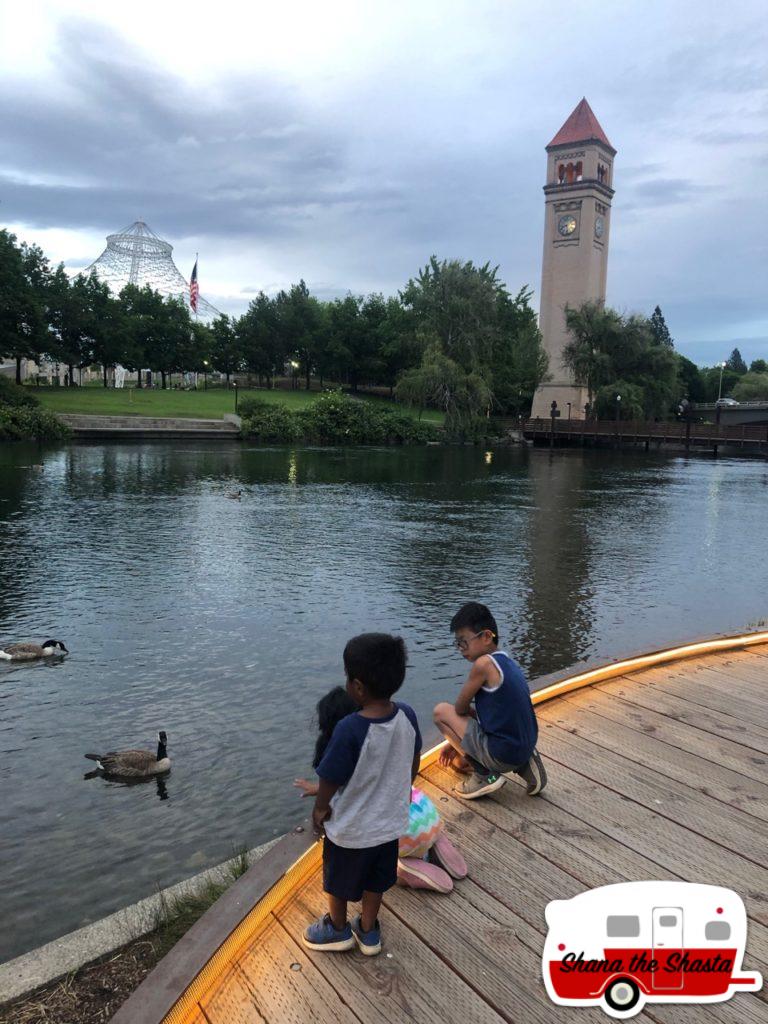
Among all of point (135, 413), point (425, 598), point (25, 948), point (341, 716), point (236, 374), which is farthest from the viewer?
point (236, 374)

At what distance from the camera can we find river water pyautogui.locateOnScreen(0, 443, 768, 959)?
19.4 ft

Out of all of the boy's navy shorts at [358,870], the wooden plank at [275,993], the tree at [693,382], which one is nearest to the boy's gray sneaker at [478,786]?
the boy's navy shorts at [358,870]

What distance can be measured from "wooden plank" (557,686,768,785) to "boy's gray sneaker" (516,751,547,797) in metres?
1.23

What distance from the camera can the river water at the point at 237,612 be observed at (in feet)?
19.4

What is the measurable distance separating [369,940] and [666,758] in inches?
101

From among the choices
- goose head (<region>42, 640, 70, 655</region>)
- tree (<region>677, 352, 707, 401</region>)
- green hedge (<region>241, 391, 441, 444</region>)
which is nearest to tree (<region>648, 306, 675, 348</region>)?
tree (<region>677, 352, 707, 401</region>)

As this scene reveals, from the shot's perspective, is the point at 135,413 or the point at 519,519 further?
the point at 135,413

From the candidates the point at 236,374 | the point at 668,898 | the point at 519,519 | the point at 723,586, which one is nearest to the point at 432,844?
the point at 668,898

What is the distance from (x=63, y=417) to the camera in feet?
163

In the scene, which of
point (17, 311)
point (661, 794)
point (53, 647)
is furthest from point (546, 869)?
point (17, 311)

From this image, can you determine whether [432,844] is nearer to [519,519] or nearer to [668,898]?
[668,898]

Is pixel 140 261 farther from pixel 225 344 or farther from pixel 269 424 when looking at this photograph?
pixel 269 424

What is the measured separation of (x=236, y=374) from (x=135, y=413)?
49975 mm

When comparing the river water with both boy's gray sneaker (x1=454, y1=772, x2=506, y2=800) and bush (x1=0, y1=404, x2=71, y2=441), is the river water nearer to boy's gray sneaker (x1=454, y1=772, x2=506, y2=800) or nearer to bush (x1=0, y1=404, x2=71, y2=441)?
boy's gray sneaker (x1=454, y1=772, x2=506, y2=800)
